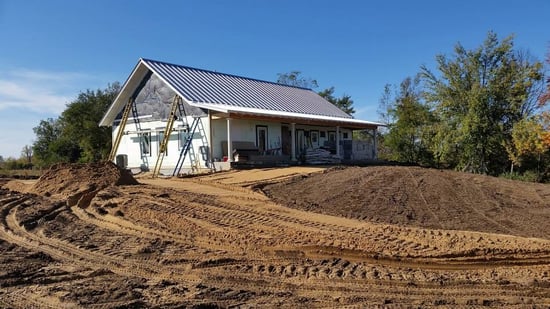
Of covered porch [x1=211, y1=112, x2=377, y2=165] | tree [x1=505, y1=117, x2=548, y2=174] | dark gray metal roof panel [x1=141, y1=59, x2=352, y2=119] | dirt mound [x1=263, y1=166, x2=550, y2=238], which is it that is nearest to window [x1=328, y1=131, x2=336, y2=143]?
covered porch [x1=211, y1=112, x2=377, y2=165]

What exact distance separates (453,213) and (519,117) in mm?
19122

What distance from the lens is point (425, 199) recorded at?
1156 cm

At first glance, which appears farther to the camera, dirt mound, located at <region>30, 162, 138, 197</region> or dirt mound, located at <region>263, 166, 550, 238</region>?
dirt mound, located at <region>30, 162, 138, 197</region>

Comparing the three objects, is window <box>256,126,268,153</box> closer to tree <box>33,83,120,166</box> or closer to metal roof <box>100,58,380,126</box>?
metal roof <box>100,58,380,126</box>

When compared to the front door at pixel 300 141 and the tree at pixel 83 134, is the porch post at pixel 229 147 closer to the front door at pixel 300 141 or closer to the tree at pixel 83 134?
the front door at pixel 300 141

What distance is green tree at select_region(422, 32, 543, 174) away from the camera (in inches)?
1008

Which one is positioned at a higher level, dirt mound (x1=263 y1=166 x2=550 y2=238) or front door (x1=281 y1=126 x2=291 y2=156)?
front door (x1=281 y1=126 x2=291 y2=156)

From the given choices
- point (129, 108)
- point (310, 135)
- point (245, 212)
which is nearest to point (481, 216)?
point (245, 212)

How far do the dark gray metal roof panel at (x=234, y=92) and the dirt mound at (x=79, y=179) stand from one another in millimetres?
8046

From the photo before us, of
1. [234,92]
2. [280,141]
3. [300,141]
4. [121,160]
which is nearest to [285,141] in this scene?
[280,141]

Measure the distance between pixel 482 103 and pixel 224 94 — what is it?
48.0ft

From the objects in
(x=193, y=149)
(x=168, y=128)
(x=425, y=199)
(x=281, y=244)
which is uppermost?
(x=168, y=128)

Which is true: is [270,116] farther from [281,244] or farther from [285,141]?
[281,244]

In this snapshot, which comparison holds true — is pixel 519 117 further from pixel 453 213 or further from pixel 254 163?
pixel 453 213
